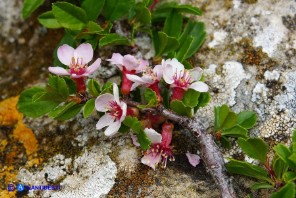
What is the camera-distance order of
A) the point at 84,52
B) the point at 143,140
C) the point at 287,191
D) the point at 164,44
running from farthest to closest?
the point at 164,44 < the point at 84,52 < the point at 143,140 < the point at 287,191

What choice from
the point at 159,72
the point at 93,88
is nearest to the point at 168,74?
the point at 159,72

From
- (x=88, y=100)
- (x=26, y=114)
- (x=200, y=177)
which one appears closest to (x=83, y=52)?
(x=88, y=100)

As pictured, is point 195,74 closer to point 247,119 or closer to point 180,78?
point 180,78

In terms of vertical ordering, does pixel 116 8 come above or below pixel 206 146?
above

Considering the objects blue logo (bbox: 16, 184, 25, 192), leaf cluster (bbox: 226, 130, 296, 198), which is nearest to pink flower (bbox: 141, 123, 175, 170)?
leaf cluster (bbox: 226, 130, 296, 198)

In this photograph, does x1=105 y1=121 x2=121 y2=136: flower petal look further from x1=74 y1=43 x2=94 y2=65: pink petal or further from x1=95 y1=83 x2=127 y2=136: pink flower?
x1=74 y1=43 x2=94 y2=65: pink petal

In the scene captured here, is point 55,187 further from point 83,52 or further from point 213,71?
point 213,71
